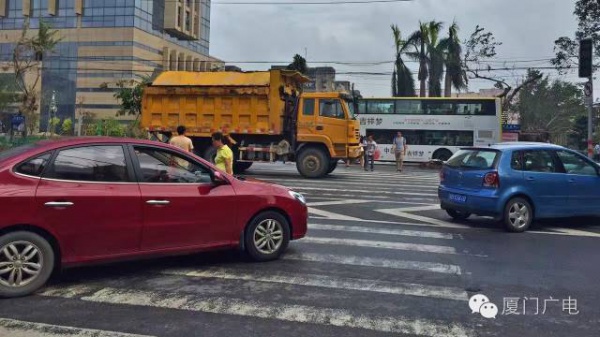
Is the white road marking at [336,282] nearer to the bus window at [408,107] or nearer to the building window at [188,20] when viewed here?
the bus window at [408,107]

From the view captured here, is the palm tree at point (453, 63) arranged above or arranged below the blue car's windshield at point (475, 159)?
above

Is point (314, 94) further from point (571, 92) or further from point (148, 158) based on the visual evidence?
point (571, 92)

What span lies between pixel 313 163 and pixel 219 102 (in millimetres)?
3748

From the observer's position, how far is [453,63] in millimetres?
38469

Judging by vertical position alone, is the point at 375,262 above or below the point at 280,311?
above

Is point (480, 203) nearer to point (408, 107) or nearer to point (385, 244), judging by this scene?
point (385, 244)

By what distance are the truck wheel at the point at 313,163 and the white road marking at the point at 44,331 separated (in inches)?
575

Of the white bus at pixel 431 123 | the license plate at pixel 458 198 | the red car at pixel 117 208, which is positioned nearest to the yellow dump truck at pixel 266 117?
the license plate at pixel 458 198

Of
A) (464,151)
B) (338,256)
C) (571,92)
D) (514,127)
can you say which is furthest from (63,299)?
(571,92)

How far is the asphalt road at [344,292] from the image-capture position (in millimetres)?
4453

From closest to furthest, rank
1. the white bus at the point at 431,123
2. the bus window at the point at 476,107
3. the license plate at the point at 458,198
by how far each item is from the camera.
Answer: the license plate at the point at 458,198, the bus window at the point at 476,107, the white bus at the point at 431,123

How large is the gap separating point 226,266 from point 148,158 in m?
1.48

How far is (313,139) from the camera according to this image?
18750 mm

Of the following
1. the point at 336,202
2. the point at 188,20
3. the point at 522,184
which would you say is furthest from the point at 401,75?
the point at 188,20
